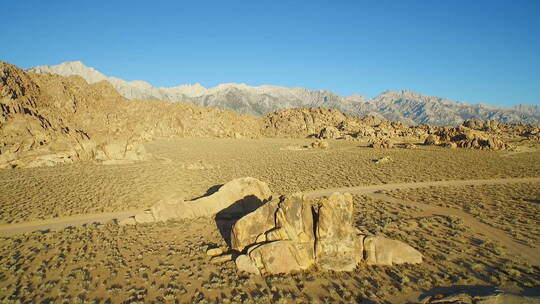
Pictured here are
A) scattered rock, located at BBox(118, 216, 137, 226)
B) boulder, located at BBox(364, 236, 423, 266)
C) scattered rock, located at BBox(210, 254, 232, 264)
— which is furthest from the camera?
scattered rock, located at BBox(118, 216, 137, 226)

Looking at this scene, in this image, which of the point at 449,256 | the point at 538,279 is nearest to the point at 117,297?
the point at 449,256

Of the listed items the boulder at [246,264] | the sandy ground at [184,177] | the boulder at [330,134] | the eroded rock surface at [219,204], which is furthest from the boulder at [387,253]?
the boulder at [330,134]

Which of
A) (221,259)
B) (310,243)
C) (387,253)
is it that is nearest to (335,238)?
(310,243)

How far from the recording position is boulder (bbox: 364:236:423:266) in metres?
10.9

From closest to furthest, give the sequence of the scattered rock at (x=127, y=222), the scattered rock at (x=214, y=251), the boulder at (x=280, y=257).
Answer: the boulder at (x=280, y=257) < the scattered rock at (x=214, y=251) < the scattered rock at (x=127, y=222)

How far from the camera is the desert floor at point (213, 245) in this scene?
9.33 meters

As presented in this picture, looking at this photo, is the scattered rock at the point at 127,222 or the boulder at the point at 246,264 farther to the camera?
the scattered rock at the point at 127,222

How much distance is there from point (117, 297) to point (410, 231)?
13.2m

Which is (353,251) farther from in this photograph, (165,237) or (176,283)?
(165,237)

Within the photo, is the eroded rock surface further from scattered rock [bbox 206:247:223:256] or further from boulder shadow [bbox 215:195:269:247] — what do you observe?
scattered rock [bbox 206:247:223:256]

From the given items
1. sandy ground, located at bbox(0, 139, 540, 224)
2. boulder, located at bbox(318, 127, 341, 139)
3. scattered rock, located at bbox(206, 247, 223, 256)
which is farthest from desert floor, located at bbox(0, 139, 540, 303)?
boulder, located at bbox(318, 127, 341, 139)

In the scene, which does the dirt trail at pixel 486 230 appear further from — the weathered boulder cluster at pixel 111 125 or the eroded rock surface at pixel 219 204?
the weathered boulder cluster at pixel 111 125

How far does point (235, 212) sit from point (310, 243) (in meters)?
6.57

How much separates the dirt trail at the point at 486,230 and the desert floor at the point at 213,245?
0.05m
